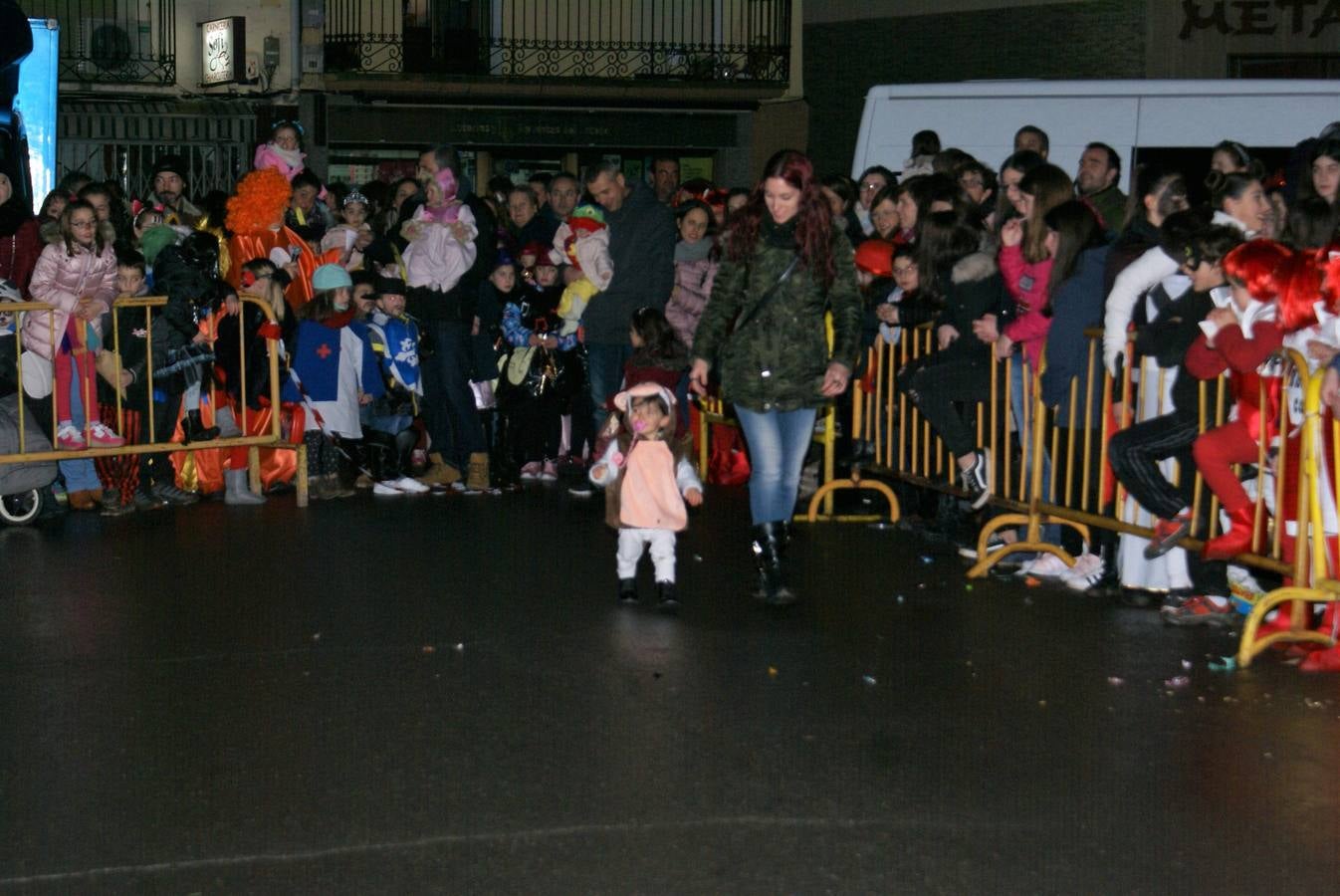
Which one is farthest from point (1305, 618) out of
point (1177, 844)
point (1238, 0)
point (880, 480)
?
point (1238, 0)

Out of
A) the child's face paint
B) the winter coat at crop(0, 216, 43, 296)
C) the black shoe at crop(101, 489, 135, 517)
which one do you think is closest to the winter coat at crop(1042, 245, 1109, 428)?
the child's face paint

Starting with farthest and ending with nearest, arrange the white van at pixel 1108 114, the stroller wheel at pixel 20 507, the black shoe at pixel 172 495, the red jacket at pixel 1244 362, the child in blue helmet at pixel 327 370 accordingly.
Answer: the white van at pixel 1108 114 < the child in blue helmet at pixel 327 370 < the black shoe at pixel 172 495 < the stroller wheel at pixel 20 507 < the red jacket at pixel 1244 362

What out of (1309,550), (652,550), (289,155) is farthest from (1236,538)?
(289,155)

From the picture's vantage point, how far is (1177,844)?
18.7 feet

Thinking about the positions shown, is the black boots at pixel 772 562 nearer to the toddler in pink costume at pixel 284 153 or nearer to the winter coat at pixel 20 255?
the winter coat at pixel 20 255

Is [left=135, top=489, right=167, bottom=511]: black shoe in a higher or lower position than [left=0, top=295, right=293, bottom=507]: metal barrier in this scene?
lower

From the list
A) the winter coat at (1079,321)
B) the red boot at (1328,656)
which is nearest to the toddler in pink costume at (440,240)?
the winter coat at (1079,321)

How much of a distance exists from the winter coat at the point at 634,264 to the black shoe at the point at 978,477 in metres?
3.05

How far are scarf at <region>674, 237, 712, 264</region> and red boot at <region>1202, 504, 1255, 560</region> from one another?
5.79m

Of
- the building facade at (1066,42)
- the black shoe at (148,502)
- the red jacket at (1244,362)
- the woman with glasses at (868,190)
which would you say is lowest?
the black shoe at (148,502)

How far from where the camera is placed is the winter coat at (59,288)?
11859mm

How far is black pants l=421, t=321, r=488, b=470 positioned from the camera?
1341cm

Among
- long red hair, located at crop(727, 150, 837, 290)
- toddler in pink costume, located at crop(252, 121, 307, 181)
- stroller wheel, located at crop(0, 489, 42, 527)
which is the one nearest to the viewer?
long red hair, located at crop(727, 150, 837, 290)

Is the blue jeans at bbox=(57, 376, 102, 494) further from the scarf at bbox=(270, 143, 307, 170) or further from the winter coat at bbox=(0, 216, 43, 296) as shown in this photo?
the scarf at bbox=(270, 143, 307, 170)
